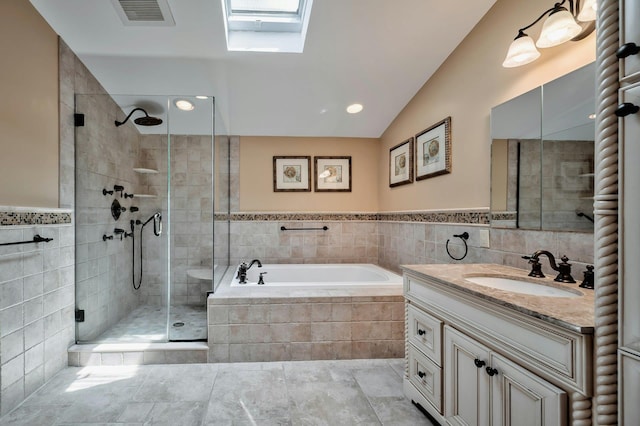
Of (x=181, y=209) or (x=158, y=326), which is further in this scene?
(x=181, y=209)

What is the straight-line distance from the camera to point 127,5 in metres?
2.02

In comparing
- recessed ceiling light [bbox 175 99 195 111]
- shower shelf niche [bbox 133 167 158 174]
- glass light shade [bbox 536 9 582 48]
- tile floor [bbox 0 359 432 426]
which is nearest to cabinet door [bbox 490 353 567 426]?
tile floor [bbox 0 359 432 426]

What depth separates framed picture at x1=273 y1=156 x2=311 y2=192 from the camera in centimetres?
396

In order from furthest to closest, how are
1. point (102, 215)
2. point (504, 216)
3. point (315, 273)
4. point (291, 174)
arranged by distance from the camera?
1. point (291, 174)
2. point (315, 273)
3. point (102, 215)
4. point (504, 216)

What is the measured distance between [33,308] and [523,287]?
2.93 meters

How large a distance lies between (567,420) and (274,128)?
3.46 metres

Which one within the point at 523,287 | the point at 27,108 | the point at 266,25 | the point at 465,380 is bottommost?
the point at 465,380

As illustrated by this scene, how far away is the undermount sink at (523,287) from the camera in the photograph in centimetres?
143

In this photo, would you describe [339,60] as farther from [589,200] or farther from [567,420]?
[567,420]

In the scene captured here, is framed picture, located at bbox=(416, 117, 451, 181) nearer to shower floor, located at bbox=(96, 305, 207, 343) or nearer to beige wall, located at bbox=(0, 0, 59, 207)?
shower floor, located at bbox=(96, 305, 207, 343)

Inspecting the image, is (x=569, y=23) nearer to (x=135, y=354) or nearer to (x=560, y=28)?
(x=560, y=28)

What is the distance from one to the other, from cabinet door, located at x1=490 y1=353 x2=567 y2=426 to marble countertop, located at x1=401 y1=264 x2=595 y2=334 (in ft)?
0.74

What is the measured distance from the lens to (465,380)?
4.70ft

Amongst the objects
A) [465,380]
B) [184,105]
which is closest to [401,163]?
[184,105]
